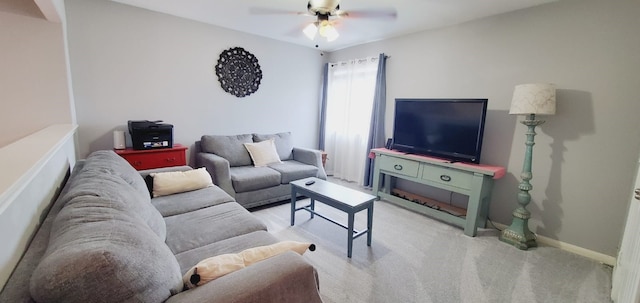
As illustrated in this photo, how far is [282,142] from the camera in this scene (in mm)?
4203

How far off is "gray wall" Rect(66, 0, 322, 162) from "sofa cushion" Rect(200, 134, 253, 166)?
0.30 meters

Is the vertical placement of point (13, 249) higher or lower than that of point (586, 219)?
higher

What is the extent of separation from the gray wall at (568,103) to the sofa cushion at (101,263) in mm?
3237

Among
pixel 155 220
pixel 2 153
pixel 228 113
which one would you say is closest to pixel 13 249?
pixel 2 153

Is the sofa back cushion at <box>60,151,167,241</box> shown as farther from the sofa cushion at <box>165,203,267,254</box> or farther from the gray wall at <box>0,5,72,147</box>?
the gray wall at <box>0,5,72,147</box>

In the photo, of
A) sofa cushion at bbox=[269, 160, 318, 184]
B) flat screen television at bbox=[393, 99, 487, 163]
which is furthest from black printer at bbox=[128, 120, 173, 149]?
flat screen television at bbox=[393, 99, 487, 163]

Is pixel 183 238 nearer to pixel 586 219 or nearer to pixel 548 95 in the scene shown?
pixel 548 95

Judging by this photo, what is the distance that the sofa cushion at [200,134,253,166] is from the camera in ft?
11.7

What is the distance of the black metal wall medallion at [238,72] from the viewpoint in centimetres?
382

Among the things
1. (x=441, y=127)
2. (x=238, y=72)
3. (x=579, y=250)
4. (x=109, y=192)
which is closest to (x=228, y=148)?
(x=238, y=72)

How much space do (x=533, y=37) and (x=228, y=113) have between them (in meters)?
3.80

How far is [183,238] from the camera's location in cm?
167

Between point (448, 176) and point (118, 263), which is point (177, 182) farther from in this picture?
point (448, 176)

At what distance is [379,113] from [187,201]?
2.91 metres
